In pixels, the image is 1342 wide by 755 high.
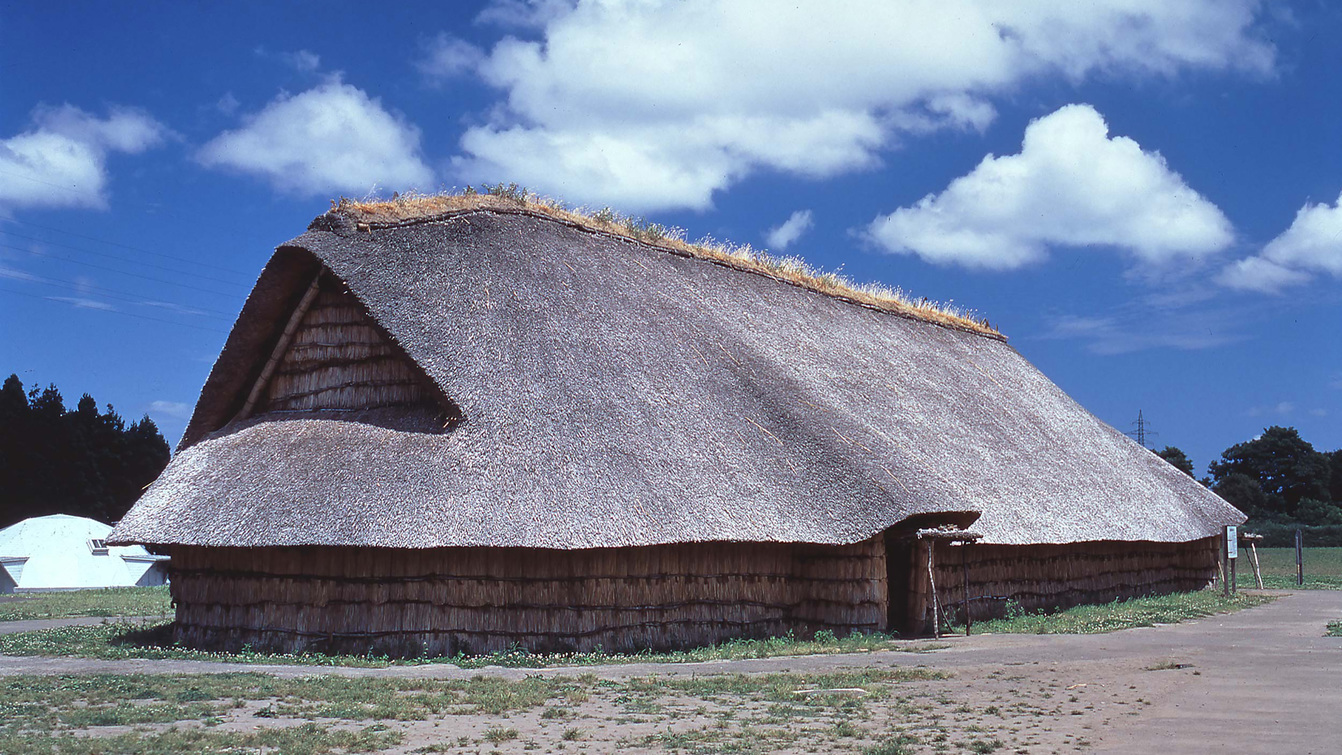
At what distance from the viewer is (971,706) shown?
37.2 feet

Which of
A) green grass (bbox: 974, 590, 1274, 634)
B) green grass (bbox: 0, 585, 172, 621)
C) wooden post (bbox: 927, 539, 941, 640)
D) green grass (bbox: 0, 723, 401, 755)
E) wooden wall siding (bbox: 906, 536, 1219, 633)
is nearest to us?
green grass (bbox: 0, 723, 401, 755)

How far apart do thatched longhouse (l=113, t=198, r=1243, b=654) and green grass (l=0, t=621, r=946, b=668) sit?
15.5 inches

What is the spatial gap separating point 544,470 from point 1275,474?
84.1 metres

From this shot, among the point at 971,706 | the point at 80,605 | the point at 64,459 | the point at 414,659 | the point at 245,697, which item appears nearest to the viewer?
the point at 971,706

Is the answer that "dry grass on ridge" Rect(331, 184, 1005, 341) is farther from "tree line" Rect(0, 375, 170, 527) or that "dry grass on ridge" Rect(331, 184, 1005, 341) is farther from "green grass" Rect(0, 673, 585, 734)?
"tree line" Rect(0, 375, 170, 527)

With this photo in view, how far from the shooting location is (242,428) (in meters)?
20.3

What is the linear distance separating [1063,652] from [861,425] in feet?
19.3

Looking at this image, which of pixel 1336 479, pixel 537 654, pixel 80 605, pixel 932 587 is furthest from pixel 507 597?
pixel 1336 479

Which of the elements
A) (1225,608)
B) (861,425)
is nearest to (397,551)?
(861,425)

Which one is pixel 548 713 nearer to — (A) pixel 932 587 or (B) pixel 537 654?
(B) pixel 537 654

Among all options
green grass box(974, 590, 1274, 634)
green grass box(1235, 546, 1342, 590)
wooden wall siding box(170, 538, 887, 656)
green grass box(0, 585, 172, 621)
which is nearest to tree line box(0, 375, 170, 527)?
green grass box(0, 585, 172, 621)

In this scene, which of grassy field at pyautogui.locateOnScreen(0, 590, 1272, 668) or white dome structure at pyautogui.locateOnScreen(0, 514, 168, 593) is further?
white dome structure at pyautogui.locateOnScreen(0, 514, 168, 593)

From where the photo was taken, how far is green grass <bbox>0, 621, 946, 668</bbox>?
51.3 ft

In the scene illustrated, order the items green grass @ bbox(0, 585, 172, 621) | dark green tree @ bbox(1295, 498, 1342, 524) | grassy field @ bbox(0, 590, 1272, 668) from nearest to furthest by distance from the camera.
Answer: grassy field @ bbox(0, 590, 1272, 668)
green grass @ bbox(0, 585, 172, 621)
dark green tree @ bbox(1295, 498, 1342, 524)
